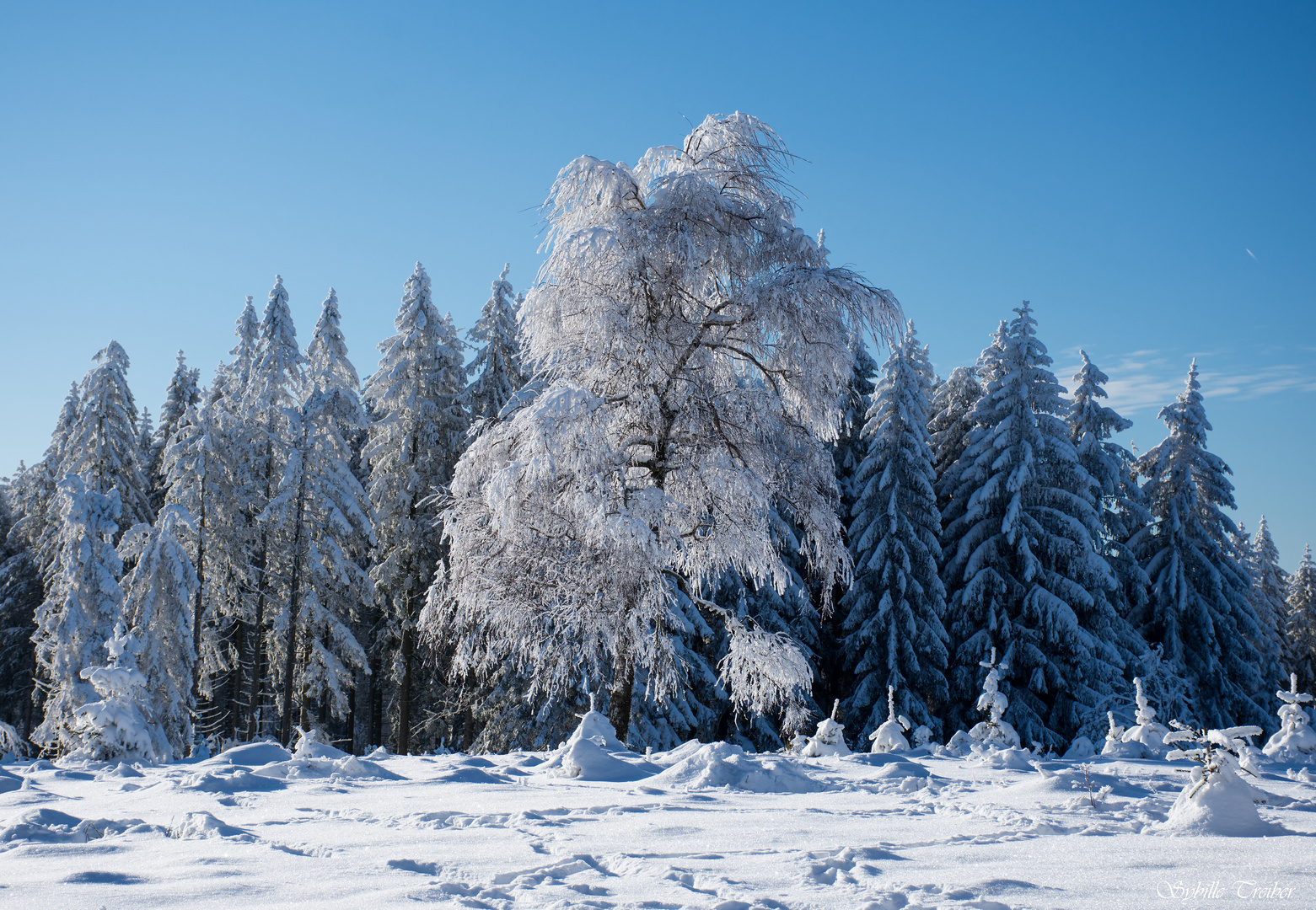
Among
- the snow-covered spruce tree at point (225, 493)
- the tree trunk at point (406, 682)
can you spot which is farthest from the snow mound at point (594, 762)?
the snow-covered spruce tree at point (225, 493)

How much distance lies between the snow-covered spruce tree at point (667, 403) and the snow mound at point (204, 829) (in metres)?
4.90

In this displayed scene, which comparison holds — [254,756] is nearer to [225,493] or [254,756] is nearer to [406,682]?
[406,682]

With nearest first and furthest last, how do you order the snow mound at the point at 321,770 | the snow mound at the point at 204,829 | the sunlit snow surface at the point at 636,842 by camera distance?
the sunlit snow surface at the point at 636,842, the snow mound at the point at 204,829, the snow mound at the point at 321,770

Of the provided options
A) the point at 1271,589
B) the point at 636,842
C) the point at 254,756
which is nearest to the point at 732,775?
the point at 636,842

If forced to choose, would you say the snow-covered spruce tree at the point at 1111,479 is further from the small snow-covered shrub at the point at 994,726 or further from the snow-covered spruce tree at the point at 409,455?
the snow-covered spruce tree at the point at 409,455

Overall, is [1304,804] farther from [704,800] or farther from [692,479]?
[692,479]

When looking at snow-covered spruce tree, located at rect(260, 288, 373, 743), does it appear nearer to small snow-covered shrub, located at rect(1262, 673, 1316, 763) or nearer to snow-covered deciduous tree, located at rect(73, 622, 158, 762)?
snow-covered deciduous tree, located at rect(73, 622, 158, 762)

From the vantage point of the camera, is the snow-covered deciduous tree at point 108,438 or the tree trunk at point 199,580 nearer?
the tree trunk at point 199,580

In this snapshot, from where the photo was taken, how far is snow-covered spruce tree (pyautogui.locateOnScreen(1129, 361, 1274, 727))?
2308cm

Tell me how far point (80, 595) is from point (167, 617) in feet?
5.94

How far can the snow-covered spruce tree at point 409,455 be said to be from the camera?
21344 millimetres

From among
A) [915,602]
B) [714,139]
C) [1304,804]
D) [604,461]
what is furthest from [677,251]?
[915,602]
